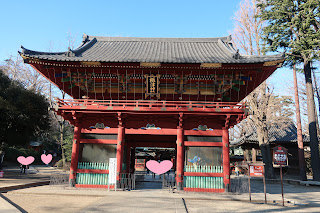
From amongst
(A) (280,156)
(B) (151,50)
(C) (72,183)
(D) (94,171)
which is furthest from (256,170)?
(B) (151,50)

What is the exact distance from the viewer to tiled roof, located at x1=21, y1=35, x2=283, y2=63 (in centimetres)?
1268

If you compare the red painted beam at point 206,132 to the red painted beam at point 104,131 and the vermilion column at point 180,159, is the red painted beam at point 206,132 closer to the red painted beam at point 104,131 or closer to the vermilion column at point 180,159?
the vermilion column at point 180,159

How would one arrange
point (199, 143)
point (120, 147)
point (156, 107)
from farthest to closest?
point (199, 143) < point (120, 147) < point (156, 107)

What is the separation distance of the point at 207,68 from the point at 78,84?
8.44 metres

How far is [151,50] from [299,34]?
16296 millimetres

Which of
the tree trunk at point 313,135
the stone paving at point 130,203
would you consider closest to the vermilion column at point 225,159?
the stone paving at point 130,203

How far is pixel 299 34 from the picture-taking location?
21766 mm

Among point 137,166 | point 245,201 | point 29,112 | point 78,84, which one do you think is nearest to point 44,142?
point 137,166

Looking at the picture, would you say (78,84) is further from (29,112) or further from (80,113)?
(29,112)

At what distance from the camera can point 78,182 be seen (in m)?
12.6

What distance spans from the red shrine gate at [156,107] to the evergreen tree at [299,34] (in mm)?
11216

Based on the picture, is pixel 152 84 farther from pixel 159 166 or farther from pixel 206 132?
pixel 159 166

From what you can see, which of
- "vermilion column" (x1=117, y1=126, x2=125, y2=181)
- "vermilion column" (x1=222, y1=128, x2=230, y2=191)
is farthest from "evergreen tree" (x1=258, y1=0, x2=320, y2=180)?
"vermilion column" (x1=117, y1=126, x2=125, y2=181)

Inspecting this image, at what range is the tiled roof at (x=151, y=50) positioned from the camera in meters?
12.7
